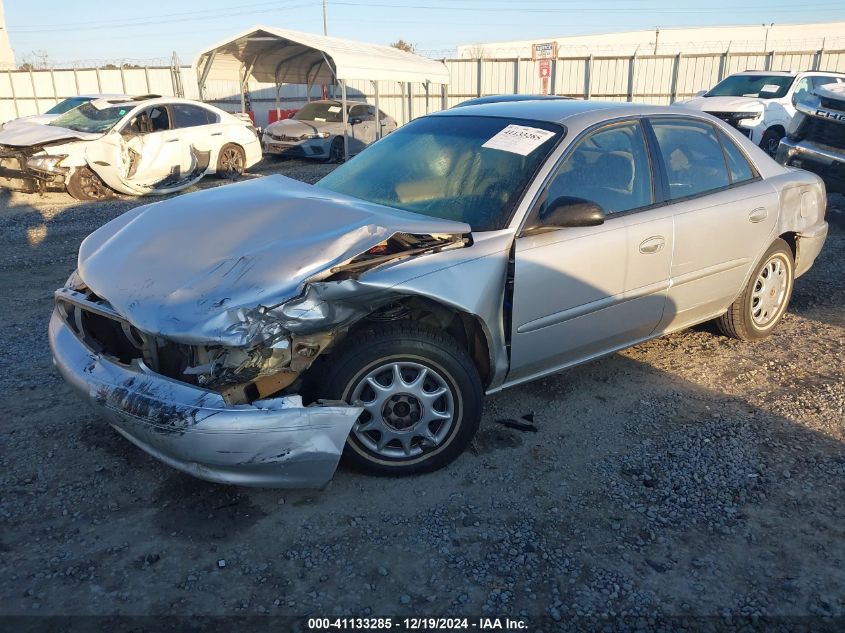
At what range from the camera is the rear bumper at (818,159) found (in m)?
A: 7.98

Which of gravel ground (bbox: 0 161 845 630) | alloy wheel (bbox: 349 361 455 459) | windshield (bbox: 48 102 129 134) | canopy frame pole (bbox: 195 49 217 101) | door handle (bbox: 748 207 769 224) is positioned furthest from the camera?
canopy frame pole (bbox: 195 49 217 101)

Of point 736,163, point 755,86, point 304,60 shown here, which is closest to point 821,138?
point 736,163

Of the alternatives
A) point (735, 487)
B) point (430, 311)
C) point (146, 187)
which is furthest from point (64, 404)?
point (146, 187)

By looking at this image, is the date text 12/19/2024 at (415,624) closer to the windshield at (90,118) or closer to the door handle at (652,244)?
the door handle at (652,244)

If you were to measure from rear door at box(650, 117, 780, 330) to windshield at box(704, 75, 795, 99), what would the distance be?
9794mm

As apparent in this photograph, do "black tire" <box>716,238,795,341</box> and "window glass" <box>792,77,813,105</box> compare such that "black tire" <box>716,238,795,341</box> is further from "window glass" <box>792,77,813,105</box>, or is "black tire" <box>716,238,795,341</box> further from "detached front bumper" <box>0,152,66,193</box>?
"detached front bumper" <box>0,152,66,193</box>

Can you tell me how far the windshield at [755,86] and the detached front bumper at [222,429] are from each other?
12.8 m

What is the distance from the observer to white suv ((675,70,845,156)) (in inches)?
468

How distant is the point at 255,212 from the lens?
3188 millimetres

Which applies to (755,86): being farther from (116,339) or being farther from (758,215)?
(116,339)

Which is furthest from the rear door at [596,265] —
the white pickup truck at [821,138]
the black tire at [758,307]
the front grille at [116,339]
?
the white pickup truck at [821,138]

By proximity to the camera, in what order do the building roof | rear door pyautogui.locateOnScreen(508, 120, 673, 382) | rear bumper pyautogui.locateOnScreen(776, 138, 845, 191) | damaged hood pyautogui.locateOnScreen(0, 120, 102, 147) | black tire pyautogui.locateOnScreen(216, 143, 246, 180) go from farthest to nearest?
the building roof < black tire pyautogui.locateOnScreen(216, 143, 246, 180) < damaged hood pyautogui.locateOnScreen(0, 120, 102, 147) < rear bumper pyautogui.locateOnScreen(776, 138, 845, 191) < rear door pyautogui.locateOnScreen(508, 120, 673, 382)

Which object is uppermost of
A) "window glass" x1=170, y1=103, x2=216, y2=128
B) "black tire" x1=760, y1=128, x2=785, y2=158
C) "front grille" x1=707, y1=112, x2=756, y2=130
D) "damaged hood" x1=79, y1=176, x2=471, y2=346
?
"damaged hood" x1=79, y1=176, x2=471, y2=346

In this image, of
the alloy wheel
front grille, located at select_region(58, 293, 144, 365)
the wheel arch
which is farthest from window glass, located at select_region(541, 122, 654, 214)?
front grille, located at select_region(58, 293, 144, 365)
